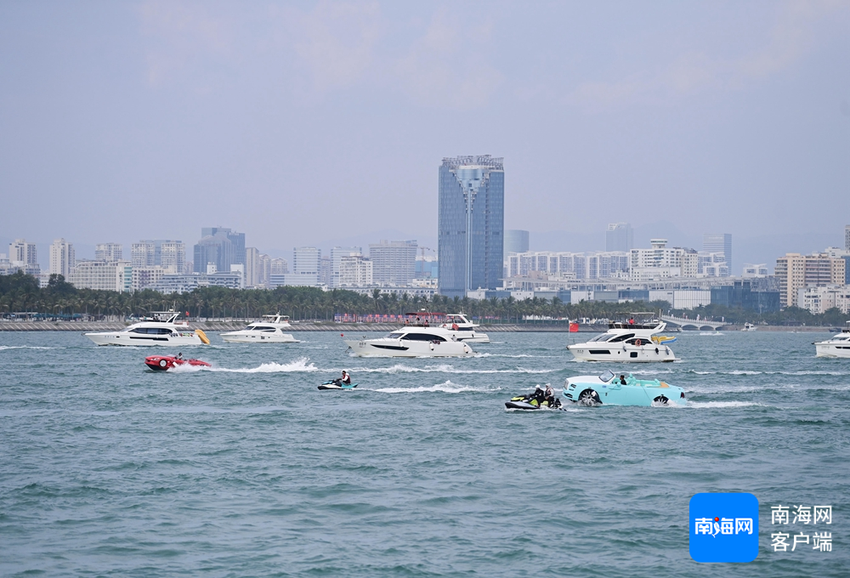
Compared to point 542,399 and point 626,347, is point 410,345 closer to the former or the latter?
point 626,347

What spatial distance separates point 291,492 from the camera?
1062 inches

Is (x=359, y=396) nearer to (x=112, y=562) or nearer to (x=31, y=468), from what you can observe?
(x=31, y=468)

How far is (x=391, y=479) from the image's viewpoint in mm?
28891

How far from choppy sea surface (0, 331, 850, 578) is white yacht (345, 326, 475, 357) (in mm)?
27408

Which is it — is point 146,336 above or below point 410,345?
above

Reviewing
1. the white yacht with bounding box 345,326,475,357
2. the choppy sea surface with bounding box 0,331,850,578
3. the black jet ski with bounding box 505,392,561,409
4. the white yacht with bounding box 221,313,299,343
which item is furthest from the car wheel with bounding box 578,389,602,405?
the white yacht with bounding box 221,313,299,343

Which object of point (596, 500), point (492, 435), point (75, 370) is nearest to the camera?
point (596, 500)

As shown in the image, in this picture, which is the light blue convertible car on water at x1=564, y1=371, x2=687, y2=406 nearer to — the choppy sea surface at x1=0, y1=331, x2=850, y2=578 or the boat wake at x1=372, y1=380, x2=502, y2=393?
the choppy sea surface at x1=0, y1=331, x2=850, y2=578

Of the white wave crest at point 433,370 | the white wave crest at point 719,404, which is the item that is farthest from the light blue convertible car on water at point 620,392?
the white wave crest at point 433,370

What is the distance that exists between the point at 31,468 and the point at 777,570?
68.6 feet

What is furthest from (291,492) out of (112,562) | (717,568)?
(717,568)

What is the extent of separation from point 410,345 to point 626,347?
1734cm
